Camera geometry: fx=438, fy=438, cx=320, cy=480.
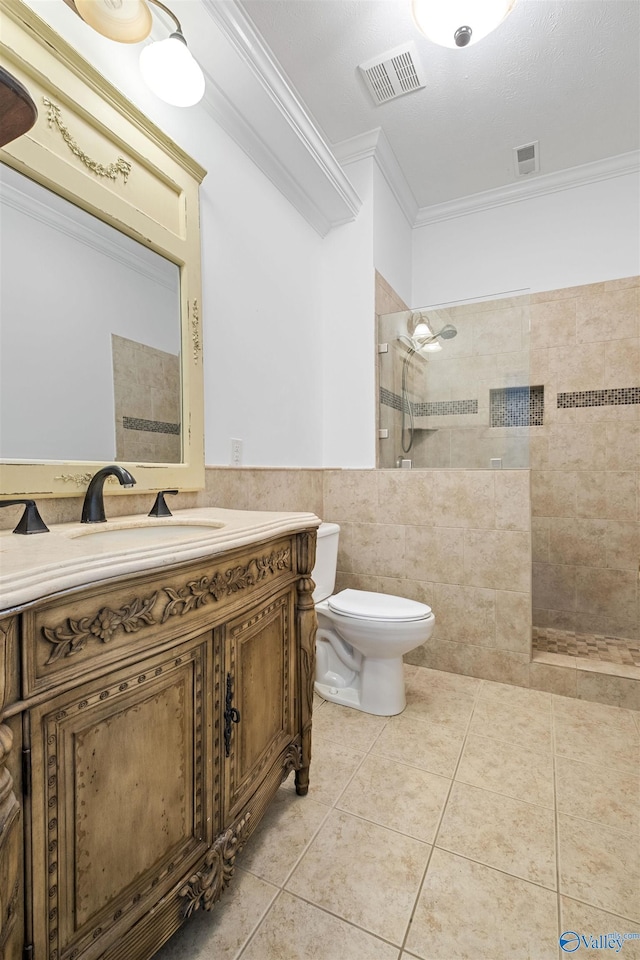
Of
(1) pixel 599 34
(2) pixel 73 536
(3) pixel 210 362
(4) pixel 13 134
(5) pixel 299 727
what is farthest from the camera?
(1) pixel 599 34

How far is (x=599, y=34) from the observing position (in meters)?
1.84

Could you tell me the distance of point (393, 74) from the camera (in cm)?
201

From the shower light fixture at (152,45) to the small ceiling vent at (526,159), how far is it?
208 centimetres

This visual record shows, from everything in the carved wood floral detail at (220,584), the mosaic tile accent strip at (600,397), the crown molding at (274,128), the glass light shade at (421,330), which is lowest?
the carved wood floral detail at (220,584)

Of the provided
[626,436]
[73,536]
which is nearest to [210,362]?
[73,536]

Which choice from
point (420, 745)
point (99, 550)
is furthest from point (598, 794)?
point (99, 550)

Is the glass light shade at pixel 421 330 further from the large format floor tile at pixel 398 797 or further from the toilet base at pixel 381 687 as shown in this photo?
the large format floor tile at pixel 398 797

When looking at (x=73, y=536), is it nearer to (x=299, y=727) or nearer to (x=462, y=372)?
(x=299, y=727)

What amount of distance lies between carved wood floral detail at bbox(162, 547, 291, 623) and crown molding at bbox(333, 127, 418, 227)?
7.83ft

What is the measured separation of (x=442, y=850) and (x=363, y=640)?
0.74 metres

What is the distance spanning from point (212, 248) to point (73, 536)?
4.15 feet

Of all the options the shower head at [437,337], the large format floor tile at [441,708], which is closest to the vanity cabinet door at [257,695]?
the large format floor tile at [441,708]

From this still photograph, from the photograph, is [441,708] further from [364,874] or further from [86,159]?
[86,159]

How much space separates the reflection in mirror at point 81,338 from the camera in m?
1.07
